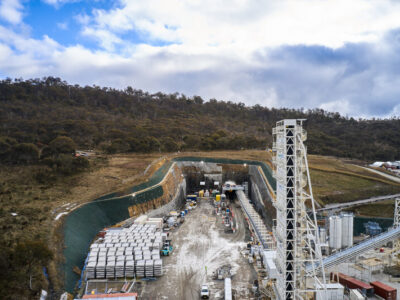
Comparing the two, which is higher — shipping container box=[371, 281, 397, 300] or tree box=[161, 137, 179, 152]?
tree box=[161, 137, 179, 152]

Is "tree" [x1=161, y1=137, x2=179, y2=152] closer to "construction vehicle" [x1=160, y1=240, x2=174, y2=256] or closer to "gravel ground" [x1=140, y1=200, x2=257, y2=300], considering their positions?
"gravel ground" [x1=140, y1=200, x2=257, y2=300]

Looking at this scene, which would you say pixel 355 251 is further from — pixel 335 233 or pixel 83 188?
pixel 83 188

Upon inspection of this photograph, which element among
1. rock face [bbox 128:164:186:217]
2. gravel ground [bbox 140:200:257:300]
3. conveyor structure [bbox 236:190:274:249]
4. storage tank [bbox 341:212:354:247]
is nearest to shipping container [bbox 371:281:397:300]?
conveyor structure [bbox 236:190:274:249]

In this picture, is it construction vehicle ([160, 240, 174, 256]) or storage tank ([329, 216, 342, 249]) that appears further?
storage tank ([329, 216, 342, 249])

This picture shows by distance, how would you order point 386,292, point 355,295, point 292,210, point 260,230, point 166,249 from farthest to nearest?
point 260,230
point 166,249
point 386,292
point 355,295
point 292,210

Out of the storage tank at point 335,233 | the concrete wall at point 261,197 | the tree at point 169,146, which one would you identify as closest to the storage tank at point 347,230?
the storage tank at point 335,233

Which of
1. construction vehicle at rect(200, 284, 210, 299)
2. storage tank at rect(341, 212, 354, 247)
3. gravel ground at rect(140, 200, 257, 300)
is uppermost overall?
storage tank at rect(341, 212, 354, 247)

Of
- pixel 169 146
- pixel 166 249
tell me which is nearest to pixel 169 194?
pixel 166 249
